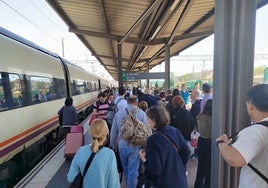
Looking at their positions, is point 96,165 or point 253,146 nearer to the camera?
point 253,146

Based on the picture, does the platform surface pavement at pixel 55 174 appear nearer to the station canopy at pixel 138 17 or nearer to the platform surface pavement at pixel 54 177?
the platform surface pavement at pixel 54 177

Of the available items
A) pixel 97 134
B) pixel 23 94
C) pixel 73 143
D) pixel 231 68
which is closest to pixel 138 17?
pixel 23 94

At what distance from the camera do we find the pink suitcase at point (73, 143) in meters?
5.58

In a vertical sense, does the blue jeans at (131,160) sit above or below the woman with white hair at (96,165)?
below

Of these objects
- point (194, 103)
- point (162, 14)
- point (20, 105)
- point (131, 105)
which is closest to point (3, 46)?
point (20, 105)

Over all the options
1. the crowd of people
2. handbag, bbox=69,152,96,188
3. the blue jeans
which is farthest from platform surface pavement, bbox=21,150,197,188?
handbag, bbox=69,152,96,188

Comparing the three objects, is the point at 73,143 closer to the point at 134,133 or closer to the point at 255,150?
the point at 134,133

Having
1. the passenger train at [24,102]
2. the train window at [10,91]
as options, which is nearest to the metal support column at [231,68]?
the passenger train at [24,102]

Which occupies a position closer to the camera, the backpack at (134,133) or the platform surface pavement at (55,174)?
the backpack at (134,133)

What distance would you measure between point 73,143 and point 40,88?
7.83ft

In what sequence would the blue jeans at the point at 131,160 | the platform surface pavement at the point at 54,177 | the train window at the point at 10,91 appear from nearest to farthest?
the blue jeans at the point at 131,160, the platform surface pavement at the point at 54,177, the train window at the point at 10,91

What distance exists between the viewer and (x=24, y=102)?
6.00 m

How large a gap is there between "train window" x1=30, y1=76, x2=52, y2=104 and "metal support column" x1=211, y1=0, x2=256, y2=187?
5216 mm

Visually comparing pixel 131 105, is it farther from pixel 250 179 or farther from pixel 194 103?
pixel 250 179
